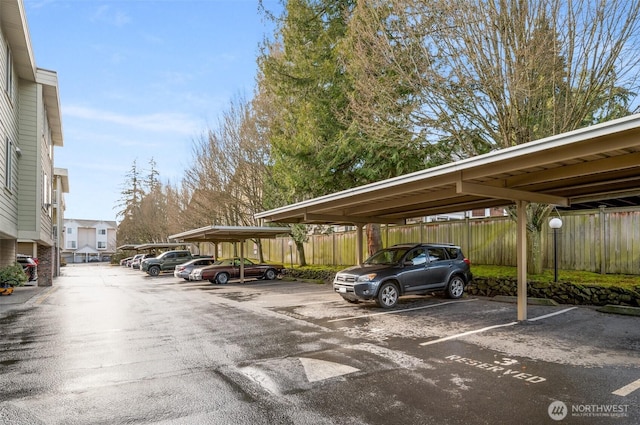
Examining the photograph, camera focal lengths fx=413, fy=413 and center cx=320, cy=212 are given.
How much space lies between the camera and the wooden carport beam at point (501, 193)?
8.45m

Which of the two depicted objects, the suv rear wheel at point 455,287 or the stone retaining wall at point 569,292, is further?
the suv rear wheel at point 455,287

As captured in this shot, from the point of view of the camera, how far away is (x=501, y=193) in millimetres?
8820

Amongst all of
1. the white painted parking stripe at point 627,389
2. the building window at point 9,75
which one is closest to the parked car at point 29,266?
the building window at point 9,75

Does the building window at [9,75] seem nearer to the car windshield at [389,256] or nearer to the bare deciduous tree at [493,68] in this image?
the bare deciduous tree at [493,68]

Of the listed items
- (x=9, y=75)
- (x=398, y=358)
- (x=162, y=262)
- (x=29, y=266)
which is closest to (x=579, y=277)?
(x=398, y=358)

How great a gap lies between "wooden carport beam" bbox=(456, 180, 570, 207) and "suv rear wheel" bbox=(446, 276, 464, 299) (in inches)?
141

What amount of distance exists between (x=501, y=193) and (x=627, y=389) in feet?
15.4

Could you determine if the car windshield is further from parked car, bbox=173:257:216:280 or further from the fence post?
parked car, bbox=173:257:216:280

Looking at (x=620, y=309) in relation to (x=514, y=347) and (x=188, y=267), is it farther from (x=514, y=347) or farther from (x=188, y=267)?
(x=188, y=267)

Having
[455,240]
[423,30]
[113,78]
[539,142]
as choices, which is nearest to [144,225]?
[113,78]

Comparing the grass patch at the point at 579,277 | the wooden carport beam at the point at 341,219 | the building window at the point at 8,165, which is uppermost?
the building window at the point at 8,165

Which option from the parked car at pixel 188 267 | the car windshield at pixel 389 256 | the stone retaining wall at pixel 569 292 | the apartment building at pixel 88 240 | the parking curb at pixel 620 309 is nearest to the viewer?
the parking curb at pixel 620 309

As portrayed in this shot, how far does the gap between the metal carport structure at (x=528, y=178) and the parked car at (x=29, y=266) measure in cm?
1481

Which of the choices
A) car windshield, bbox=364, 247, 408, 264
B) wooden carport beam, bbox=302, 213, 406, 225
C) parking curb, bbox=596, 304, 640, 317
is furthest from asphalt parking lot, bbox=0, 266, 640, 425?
wooden carport beam, bbox=302, 213, 406, 225
